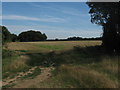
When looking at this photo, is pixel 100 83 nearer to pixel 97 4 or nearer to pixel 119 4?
pixel 119 4

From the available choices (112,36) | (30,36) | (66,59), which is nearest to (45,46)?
(112,36)

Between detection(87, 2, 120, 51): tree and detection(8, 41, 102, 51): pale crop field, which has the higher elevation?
detection(87, 2, 120, 51): tree

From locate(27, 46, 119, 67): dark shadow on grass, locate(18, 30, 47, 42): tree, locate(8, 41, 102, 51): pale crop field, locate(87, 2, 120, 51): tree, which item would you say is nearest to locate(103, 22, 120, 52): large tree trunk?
locate(87, 2, 120, 51): tree

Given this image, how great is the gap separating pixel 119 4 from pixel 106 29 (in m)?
3.44

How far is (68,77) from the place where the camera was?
6.54m

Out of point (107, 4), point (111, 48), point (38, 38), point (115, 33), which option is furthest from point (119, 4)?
point (38, 38)

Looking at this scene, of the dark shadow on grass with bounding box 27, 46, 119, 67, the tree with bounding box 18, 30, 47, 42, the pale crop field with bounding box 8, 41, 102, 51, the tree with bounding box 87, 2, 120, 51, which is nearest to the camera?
the dark shadow on grass with bounding box 27, 46, 119, 67

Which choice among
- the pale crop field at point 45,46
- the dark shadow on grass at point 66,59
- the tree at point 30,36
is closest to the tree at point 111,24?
the dark shadow on grass at point 66,59

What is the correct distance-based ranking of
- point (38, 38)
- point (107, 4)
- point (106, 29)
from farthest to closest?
point (38, 38) → point (106, 29) → point (107, 4)

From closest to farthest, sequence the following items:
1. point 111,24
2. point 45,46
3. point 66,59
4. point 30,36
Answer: point 66,59 < point 111,24 < point 45,46 < point 30,36

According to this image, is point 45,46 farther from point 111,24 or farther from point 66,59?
point 66,59

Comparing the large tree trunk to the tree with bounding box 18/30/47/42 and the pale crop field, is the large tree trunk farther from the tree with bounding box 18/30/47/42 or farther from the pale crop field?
the tree with bounding box 18/30/47/42

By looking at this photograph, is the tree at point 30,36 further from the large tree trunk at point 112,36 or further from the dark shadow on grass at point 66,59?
the large tree trunk at point 112,36

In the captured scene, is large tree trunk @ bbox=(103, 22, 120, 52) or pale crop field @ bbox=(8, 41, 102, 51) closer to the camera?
large tree trunk @ bbox=(103, 22, 120, 52)
